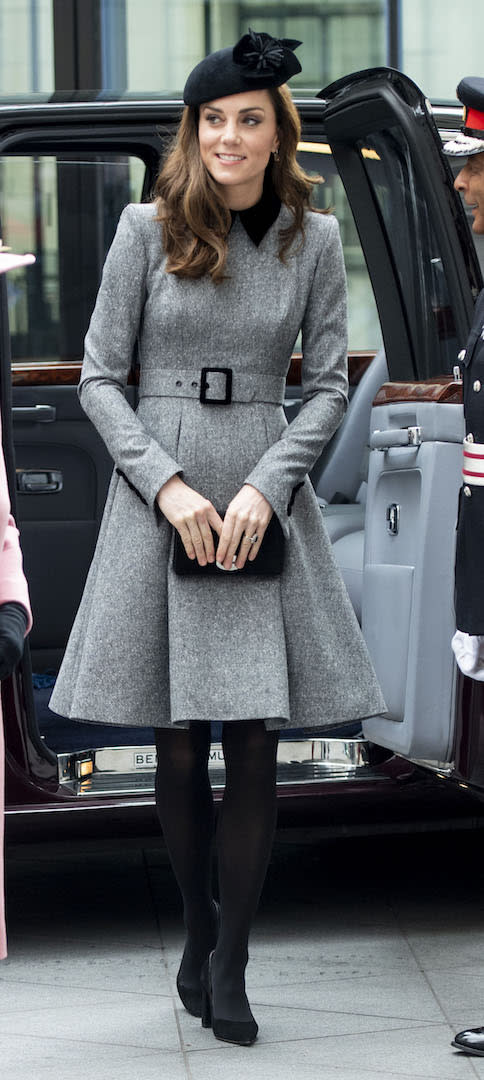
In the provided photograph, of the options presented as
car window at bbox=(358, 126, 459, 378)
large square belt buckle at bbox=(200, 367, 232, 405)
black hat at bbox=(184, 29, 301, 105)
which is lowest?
large square belt buckle at bbox=(200, 367, 232, 405)

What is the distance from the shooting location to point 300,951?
3.46 metres

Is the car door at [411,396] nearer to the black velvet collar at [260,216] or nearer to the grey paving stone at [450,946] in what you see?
the black velvet collar at [260,216]

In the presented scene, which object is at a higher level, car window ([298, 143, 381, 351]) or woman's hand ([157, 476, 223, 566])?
car window ([298, 143, 381, 351])

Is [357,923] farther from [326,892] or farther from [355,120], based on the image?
[355,120]

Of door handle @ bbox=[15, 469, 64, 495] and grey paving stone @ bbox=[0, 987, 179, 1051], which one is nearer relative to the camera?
grey paving stone @ bbox=[0, 987, 179, 1051]

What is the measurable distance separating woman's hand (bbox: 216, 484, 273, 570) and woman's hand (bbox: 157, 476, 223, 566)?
0.07 feet

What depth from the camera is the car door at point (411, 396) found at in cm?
307

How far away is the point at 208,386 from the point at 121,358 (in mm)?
171

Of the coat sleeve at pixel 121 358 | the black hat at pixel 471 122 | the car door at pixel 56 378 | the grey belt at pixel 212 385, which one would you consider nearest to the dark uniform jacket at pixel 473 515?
the black hat at pixel 471 122

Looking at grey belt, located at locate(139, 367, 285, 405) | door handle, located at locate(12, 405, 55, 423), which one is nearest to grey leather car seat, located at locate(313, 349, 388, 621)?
door handle, located at locate(12, 405, 55, 423)

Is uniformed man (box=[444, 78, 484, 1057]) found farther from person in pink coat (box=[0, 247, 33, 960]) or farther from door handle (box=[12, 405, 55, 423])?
door handle (box=[12, 405, 55, 423])

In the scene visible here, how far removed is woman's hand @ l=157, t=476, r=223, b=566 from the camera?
9.02ft

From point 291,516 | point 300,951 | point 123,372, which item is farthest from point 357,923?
point 123,372

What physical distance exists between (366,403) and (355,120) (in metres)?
1.38
